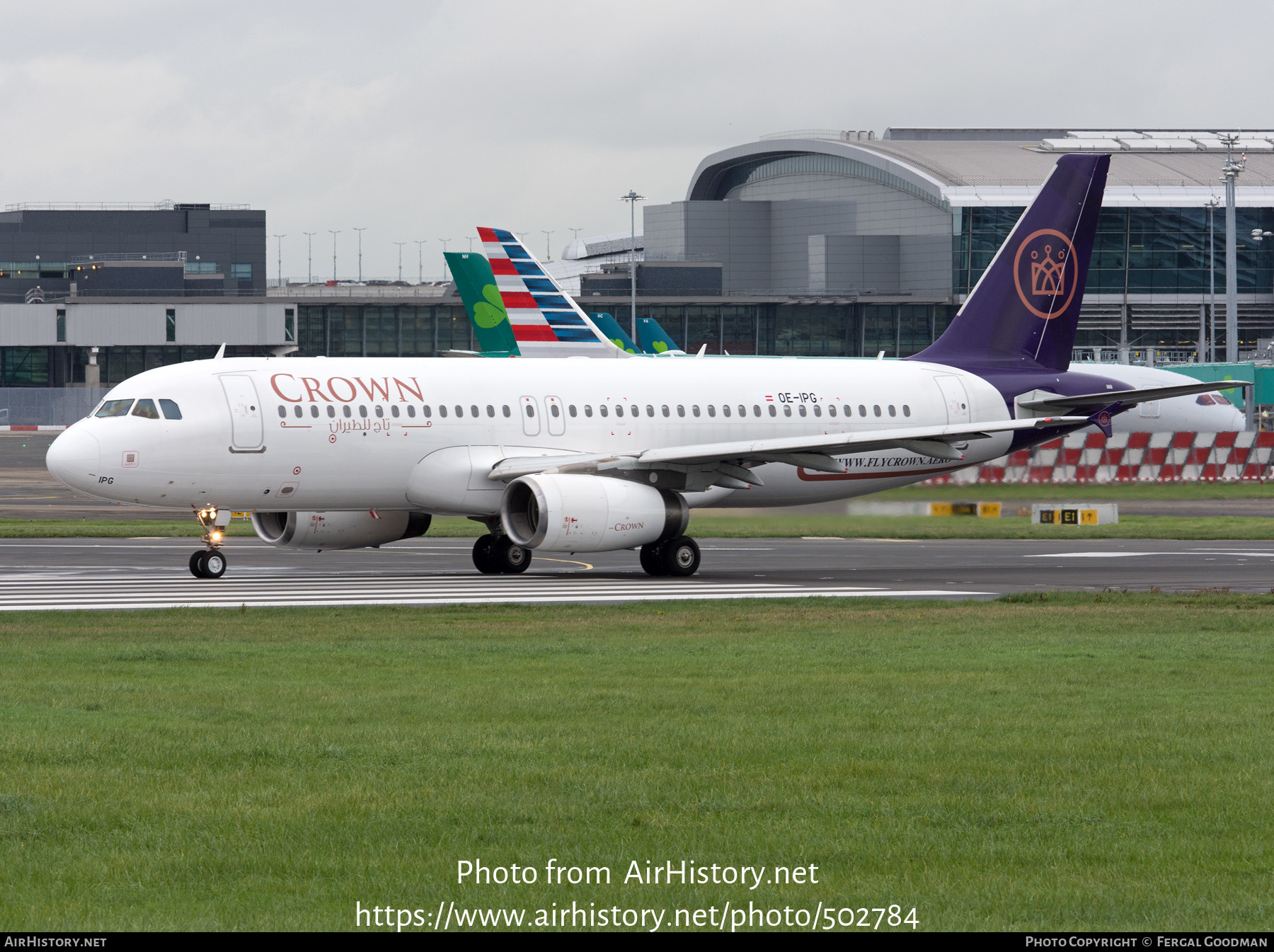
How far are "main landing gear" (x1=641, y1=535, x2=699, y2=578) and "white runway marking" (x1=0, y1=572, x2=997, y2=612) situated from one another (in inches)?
21.7

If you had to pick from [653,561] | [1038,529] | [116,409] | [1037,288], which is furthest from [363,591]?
[1038,529]

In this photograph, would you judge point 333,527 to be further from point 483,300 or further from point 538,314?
point 483,300

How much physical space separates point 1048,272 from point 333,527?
1697cm

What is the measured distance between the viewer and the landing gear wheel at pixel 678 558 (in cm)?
3098

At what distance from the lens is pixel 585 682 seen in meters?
15.6

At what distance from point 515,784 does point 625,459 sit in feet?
65.9

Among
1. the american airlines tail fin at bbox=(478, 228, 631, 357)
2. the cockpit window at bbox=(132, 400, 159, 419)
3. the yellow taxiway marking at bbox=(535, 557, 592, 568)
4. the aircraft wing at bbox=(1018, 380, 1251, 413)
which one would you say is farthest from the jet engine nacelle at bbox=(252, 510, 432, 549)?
the american airlines tail fin at bbox=(478, 228, 631, 357)

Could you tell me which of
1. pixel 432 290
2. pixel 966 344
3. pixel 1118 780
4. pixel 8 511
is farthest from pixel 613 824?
pixel 432 290

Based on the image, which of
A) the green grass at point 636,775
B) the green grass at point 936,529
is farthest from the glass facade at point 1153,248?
the green grass at point 636,775

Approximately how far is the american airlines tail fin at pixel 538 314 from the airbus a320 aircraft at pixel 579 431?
18.3 meters

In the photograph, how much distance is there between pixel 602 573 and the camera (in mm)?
32281

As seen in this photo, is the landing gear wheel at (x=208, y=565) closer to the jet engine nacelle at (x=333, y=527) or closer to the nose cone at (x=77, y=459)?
the jet engine nacelle at (x=333, y=527)

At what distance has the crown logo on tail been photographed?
125 ft

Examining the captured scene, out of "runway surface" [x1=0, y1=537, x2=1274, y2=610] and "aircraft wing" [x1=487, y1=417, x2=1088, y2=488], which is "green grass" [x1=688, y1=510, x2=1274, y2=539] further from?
"aircraft wing" [x1=487, y1=417, x2=1088, y2=488]
